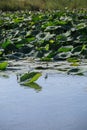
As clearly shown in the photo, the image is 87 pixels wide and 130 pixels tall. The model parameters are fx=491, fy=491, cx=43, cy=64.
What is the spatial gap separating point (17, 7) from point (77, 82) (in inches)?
967

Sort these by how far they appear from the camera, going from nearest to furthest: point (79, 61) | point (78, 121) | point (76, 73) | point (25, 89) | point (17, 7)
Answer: point (78, 121)
point (25, 89)
point (76, 73)
point (79, 61)
point (17, 7)

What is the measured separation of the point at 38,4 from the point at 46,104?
27303 millimetres

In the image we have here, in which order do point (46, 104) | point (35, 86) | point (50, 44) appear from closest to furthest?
point (46, 104) → point (35, 86) → point (50, 44)

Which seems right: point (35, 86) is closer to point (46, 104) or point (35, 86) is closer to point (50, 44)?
point (46, 104)

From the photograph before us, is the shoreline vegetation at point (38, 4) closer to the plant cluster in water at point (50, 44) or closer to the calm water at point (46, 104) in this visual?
the plant cluster in water at point (50, 44)

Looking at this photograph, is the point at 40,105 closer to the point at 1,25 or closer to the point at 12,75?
the point at 12,75

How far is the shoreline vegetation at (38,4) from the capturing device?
28141mm

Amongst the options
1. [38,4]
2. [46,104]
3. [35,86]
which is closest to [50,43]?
[35,86]

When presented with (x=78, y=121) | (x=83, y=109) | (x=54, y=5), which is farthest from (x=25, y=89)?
(x=54, y=5)

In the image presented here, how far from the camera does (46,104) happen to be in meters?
3.52

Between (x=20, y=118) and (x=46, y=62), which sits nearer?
(x=20, y=118)

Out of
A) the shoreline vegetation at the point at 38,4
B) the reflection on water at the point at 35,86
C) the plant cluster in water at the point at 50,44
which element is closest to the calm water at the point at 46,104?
the reflection on water at the point at 35,86

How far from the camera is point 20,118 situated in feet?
10.3

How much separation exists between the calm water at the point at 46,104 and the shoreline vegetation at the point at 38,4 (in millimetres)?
23318
